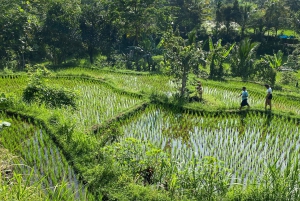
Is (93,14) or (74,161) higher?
(93,14)

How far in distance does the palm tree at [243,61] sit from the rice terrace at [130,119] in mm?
55

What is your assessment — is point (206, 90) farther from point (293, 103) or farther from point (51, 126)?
point (51, 126)

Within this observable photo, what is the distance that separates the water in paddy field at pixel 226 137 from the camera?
260 inches

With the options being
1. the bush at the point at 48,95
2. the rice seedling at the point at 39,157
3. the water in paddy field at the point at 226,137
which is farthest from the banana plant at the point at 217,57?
the rice seedling at the point at 39,157

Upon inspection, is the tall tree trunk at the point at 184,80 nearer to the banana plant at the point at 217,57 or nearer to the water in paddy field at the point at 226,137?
the water in paddy field at the point at 226,137

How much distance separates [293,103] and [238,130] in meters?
4.26

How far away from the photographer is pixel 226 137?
7.79 metres

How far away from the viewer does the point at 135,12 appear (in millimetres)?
17438

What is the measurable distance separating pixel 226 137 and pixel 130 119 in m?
2.76

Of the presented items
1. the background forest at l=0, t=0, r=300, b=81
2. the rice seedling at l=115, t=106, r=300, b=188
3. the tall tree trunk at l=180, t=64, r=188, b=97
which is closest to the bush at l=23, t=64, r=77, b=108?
the rice seedling at l=115, t=106, r=300, b=188

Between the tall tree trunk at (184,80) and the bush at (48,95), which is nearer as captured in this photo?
the bush at (48,95)

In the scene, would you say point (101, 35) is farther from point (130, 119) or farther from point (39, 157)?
point (39, 157)

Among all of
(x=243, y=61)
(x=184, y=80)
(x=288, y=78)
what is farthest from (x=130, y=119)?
(x=288, y=78)

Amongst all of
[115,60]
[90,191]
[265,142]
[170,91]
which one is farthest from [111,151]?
[115,60]
